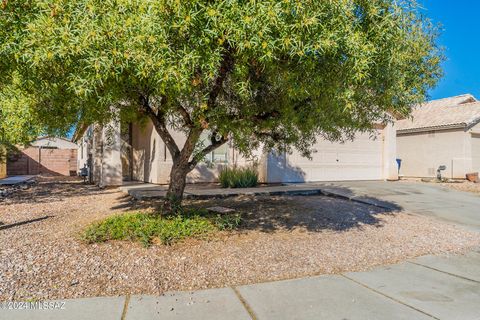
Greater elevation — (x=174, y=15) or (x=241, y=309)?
(x=174, y=15)

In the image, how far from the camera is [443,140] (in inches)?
766

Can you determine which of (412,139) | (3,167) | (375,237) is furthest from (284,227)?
(3,167)

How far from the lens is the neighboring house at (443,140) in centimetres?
1856

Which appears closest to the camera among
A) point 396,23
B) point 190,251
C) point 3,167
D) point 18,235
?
point 396,23

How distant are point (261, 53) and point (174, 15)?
1106 millimetres

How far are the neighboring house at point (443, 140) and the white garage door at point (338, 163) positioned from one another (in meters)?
2.55

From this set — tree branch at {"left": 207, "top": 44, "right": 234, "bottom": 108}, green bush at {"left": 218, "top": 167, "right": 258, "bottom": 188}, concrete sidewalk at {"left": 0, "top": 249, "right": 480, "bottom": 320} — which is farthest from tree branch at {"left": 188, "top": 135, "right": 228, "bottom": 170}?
green bush at {"left": 218, "top": 167, "right": 258, "bottom": 188}

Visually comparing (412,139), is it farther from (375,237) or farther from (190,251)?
(190,251)

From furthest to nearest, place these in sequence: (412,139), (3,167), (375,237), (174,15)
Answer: (3,167)
(412,139)
(375,237)
(174,15)

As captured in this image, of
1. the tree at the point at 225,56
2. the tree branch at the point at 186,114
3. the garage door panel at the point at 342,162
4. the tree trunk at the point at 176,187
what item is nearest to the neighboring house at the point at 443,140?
the garage door panel at the point at 342,162

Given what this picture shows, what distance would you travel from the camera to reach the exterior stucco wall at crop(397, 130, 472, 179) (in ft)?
60.9

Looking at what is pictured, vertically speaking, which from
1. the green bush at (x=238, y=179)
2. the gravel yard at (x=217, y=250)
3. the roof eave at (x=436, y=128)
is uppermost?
the roof eave at (x=436, y=128)

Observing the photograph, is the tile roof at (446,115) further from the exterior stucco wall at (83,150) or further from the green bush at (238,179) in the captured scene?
the exterior stucco wall at (83,150)

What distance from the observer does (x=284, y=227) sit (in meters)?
7.25
